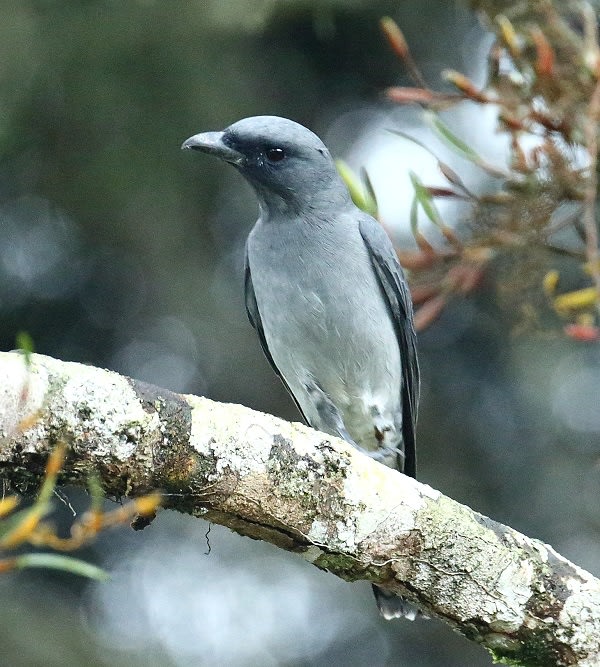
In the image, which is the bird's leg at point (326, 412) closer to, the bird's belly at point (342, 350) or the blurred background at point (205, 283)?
the bird's belly at point (342, 350)

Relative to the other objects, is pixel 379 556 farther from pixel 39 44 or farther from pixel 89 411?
pixel 39 44

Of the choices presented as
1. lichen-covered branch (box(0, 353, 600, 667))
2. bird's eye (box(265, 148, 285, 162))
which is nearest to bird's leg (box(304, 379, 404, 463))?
bird's eye (box(265, 148, 285, 162))

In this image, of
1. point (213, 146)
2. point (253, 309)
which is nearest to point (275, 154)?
point (213, 146)

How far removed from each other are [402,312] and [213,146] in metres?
1.15

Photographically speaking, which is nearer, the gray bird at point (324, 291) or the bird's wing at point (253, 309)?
the gray bird at point (324, 291)

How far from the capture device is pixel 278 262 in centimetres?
428

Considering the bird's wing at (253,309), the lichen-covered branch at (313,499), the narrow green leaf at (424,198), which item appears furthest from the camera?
the bird's wing at (253,309)

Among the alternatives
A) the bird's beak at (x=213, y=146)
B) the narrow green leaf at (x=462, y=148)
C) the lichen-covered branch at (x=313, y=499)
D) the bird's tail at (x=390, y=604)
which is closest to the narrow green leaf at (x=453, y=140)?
the narrow green leaf at (x=462, y=148)

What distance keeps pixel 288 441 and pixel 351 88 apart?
4.50 metres

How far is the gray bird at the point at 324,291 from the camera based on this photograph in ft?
13.8

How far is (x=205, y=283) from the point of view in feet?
20.6

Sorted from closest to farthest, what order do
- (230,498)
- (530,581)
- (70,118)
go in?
(230,498), (530,581), (70,118)

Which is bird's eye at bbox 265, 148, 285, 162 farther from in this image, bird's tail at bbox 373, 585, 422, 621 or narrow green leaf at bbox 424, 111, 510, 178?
bird's tail at bbox 373, 585, 422, 621

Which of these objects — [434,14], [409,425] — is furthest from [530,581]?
[434,14]
